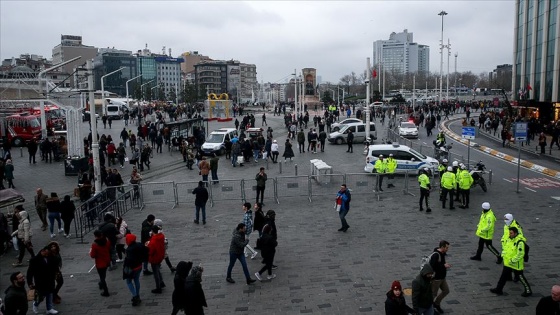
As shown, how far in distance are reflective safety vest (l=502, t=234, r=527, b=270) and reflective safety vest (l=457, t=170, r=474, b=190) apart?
7.28 meters

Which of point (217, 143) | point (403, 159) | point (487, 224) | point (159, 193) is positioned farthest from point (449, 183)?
point (217, 143)

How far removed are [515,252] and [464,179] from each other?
752cm

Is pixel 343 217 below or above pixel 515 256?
below

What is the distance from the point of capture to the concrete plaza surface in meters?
9.67

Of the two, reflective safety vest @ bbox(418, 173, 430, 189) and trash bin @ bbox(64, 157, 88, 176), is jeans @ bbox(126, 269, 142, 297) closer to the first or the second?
reflective safety vest @ bbox(418, 173, 430, 189)

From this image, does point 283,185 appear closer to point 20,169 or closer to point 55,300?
point 55,300

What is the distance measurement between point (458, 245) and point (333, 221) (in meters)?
3.96

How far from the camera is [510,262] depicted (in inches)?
373

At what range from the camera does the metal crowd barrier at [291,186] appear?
18438mm

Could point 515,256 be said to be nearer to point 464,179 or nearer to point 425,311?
point 425,311

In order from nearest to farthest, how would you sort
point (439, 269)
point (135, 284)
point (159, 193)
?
point (439, 269)
point (135, 284)
point (159, 193)

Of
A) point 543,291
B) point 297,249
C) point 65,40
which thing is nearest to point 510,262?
point 543,291

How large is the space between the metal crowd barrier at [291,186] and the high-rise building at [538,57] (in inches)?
1334

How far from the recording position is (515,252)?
9.40m
